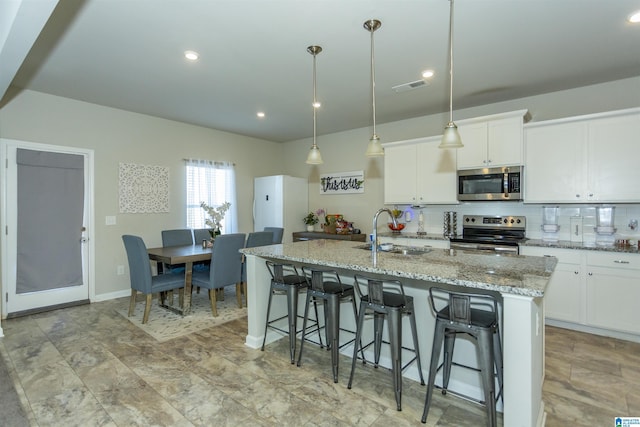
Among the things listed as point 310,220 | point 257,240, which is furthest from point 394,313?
point 310,220

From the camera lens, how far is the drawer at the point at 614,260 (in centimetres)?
305

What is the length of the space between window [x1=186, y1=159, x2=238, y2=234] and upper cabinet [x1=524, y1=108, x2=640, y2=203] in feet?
14.8

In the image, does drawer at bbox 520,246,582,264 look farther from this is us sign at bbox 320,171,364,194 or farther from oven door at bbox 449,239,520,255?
this is us sign at bbox 320,171,364,194

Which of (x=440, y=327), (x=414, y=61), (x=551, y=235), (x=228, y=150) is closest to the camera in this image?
(x=440, y=327)

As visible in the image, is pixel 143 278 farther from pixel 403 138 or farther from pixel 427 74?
pixel 403 138

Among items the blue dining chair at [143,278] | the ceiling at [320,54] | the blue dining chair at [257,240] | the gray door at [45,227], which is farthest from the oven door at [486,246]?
the gray door at [45,227]

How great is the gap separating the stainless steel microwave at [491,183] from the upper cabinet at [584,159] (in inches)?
4.8

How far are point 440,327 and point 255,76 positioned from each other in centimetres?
290

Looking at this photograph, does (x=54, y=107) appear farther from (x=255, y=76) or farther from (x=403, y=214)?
(x=403, y=214)

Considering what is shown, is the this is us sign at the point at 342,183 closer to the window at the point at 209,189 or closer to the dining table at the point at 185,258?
the window at the point at 209,189

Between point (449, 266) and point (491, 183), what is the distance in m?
2.36

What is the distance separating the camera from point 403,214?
198 inches

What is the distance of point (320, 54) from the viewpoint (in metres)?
2.93

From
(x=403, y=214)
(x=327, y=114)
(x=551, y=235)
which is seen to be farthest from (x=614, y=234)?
(x=327, y=114)
